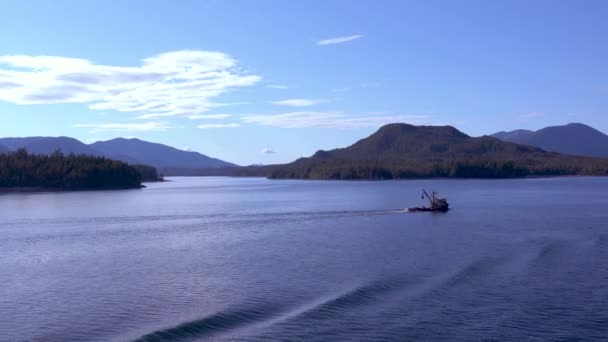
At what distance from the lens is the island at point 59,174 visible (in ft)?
330

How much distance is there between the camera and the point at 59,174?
342 ft

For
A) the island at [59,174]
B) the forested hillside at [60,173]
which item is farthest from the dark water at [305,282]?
the forested hillside at [60,173]

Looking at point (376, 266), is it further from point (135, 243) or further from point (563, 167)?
point (563, 167)

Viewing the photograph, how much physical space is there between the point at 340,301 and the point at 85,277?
9.88 meters

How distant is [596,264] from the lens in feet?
87.9

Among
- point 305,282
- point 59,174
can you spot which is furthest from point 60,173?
point 305,282

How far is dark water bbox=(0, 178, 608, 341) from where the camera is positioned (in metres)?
17.7

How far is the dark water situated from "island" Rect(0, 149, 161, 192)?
198 feet

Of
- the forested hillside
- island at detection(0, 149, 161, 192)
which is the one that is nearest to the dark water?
island at detection(0, 149, 161, 192)

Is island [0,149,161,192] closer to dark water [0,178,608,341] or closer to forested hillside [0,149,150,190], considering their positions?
forested hillside [0,149,150,190]

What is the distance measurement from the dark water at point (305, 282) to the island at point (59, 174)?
60268mm

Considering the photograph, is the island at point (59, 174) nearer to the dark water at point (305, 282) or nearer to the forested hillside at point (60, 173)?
the forested hillside at point (60, 173)

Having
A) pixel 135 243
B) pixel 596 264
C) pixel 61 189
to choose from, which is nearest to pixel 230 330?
pixel 596 264

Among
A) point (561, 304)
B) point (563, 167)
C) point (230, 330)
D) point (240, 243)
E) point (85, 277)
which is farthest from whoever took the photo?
point (563, 167)
